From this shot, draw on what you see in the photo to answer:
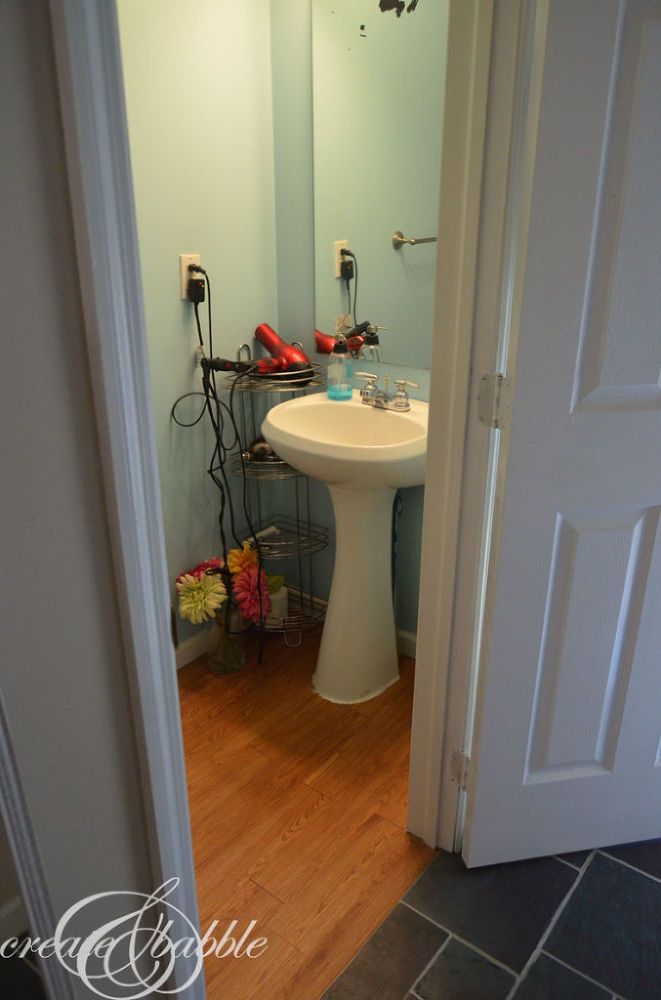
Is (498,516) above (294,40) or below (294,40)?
below

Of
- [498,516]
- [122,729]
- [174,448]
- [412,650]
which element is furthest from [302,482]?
[122,729]

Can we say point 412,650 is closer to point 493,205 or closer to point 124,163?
point 493,205

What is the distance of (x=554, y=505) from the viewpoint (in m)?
1.22

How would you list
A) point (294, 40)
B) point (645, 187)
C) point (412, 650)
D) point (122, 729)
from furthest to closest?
point (412, 650)
point (294, 40)
point (645, 187)
point (122, 729)

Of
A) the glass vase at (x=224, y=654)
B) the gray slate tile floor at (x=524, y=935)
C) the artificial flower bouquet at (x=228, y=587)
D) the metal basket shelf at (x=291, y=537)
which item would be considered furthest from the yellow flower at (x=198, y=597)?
the gray slate tile floor at (x=524, y=935)

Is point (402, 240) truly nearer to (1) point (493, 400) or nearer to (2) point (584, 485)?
(1) point (493, 400)

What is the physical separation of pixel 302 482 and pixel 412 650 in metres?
0.67

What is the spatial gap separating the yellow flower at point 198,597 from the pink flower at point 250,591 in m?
0.08

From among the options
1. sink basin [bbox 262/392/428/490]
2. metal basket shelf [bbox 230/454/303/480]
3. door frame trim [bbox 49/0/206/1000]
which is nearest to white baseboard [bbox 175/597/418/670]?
metal basket shelf [bbox 230/454/303/480]

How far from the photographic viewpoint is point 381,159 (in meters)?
1.92

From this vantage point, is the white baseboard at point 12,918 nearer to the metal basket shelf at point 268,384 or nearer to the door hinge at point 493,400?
the door hinge at point 493,400

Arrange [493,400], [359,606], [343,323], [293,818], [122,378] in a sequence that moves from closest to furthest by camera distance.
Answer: [122,378] < [493,400] < [293,818] < [359,606] < [343,323]

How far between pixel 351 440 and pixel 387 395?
0.55 ft

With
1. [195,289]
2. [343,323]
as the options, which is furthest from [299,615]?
[195,289]
